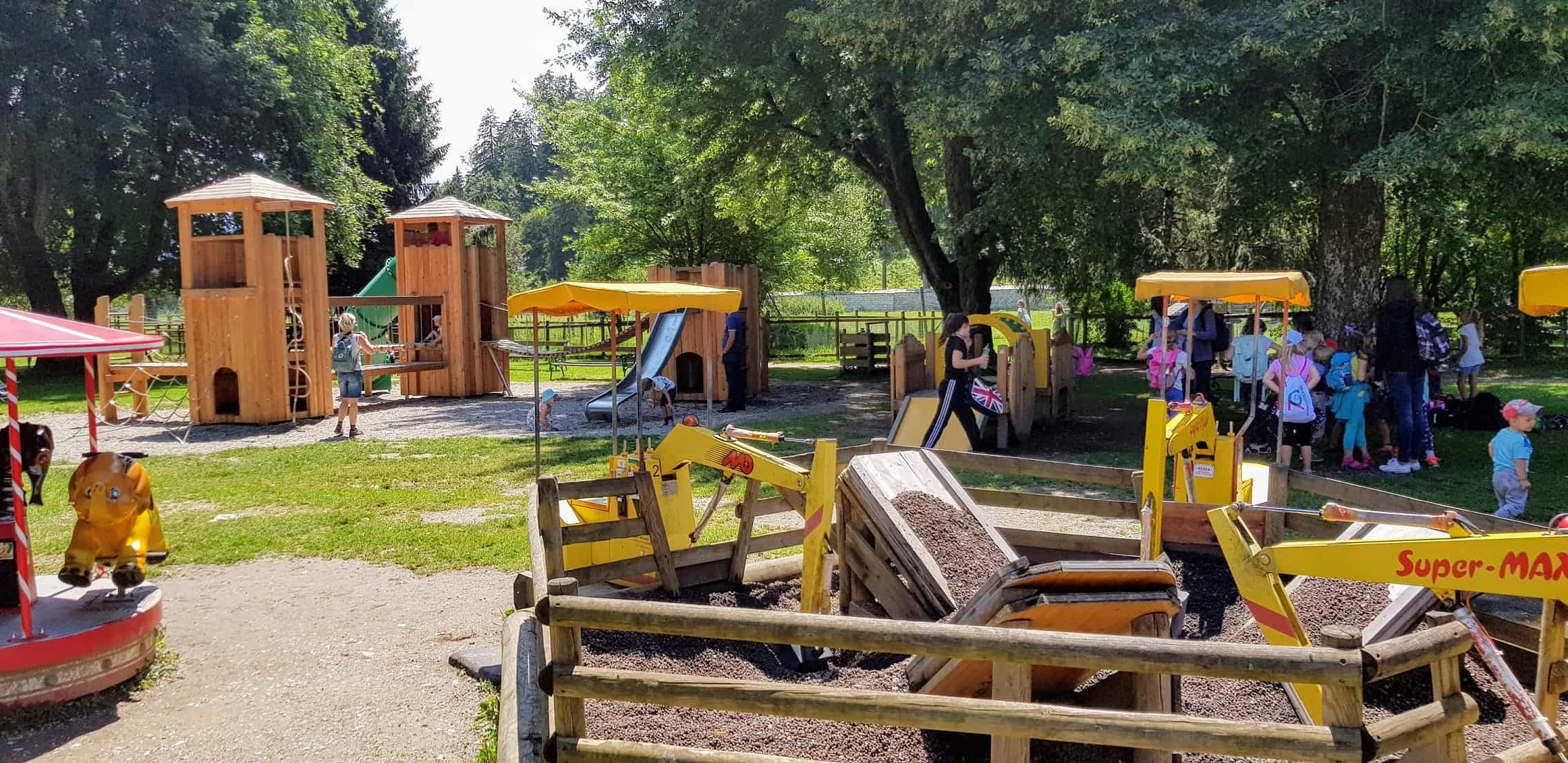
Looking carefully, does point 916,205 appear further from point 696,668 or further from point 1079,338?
point 696,668

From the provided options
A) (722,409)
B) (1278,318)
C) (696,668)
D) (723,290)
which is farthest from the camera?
(1278,318)

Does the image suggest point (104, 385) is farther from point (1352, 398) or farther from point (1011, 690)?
point (1011, 690)

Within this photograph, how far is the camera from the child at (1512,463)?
840 cm

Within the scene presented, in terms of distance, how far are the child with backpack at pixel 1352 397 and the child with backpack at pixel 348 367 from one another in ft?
42.0

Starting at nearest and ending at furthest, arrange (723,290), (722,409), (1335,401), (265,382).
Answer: (723,290) < (1335,401) < (265,382) < (722,409)

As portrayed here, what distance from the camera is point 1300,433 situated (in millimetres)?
12000

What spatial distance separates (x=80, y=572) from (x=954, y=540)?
4.90m

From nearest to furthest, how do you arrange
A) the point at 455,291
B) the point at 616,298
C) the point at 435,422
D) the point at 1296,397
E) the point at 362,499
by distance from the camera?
the point at 616,298
the point at 362,499
the point at 1296,397
the point at 435,422
the point at 455,291

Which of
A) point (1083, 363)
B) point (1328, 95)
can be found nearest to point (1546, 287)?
point (1328, 95)

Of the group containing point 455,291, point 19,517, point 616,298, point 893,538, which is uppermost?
point 455,291

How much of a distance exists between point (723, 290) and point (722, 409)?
898 centimetres

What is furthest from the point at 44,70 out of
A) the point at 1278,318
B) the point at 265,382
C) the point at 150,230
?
the point at 1278,318

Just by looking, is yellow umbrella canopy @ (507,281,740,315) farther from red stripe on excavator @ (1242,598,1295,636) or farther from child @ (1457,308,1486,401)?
child @ (1457,308,1486,401)

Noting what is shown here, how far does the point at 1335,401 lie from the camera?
1269 cm
